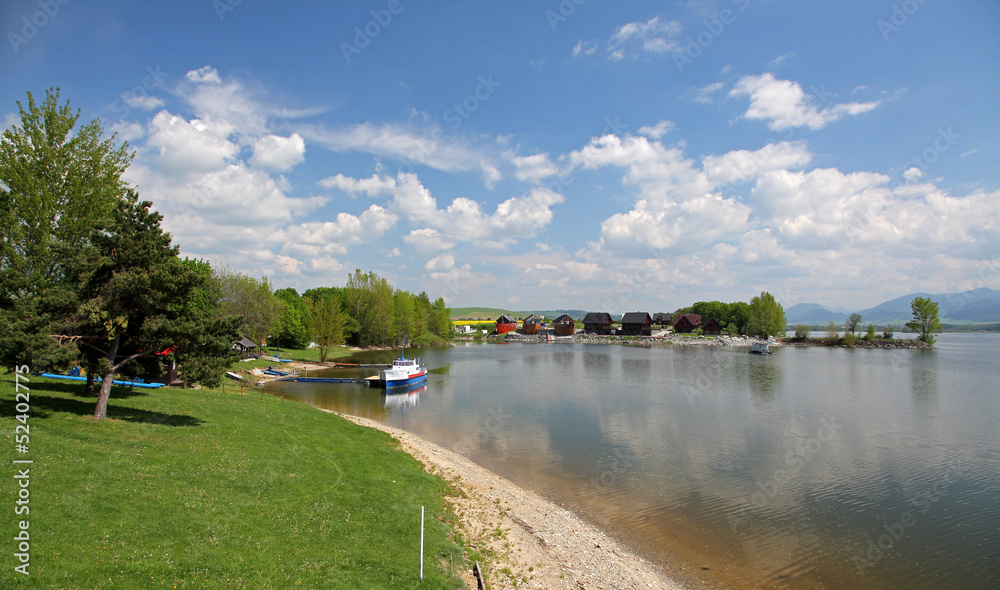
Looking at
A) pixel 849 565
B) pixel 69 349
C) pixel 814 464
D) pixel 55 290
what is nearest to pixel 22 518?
pixel 69 349

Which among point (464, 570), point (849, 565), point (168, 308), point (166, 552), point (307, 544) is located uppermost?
point (168, 308)

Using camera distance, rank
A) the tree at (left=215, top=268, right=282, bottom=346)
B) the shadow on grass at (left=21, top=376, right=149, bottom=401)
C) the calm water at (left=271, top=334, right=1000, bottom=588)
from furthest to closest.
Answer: the tree at (left=215, top=268, right=282, bottom=346) → the shadow on grass at (left=21, top=376, right=149, bottom=401) → the calm water at (left=271, top=334, right=1000, bottom=588)

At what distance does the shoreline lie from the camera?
12.1 metres

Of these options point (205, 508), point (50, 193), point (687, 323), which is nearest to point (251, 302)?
point (50, 193)

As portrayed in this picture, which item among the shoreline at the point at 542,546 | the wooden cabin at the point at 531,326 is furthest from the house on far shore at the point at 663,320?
the shoreline at the point at 542,546

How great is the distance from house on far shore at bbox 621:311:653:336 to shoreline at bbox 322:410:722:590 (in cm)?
13928

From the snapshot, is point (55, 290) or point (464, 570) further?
point (55, 290)

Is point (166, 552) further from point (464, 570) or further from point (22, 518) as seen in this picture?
point (464, 570)

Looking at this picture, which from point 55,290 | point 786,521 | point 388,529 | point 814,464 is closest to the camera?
point 388,529

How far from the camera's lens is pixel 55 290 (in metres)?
16.2

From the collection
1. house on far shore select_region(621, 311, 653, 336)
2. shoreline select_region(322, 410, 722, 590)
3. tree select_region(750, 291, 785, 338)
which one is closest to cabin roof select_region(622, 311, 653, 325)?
house on far shore select_region(621, 311, 653, 336)

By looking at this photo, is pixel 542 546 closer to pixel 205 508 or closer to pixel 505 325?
pixel 205 508

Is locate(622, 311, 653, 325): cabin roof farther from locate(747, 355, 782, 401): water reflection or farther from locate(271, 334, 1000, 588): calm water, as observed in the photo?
locate(271, 334, 1000, 588): calm water

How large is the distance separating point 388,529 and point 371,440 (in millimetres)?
10878
